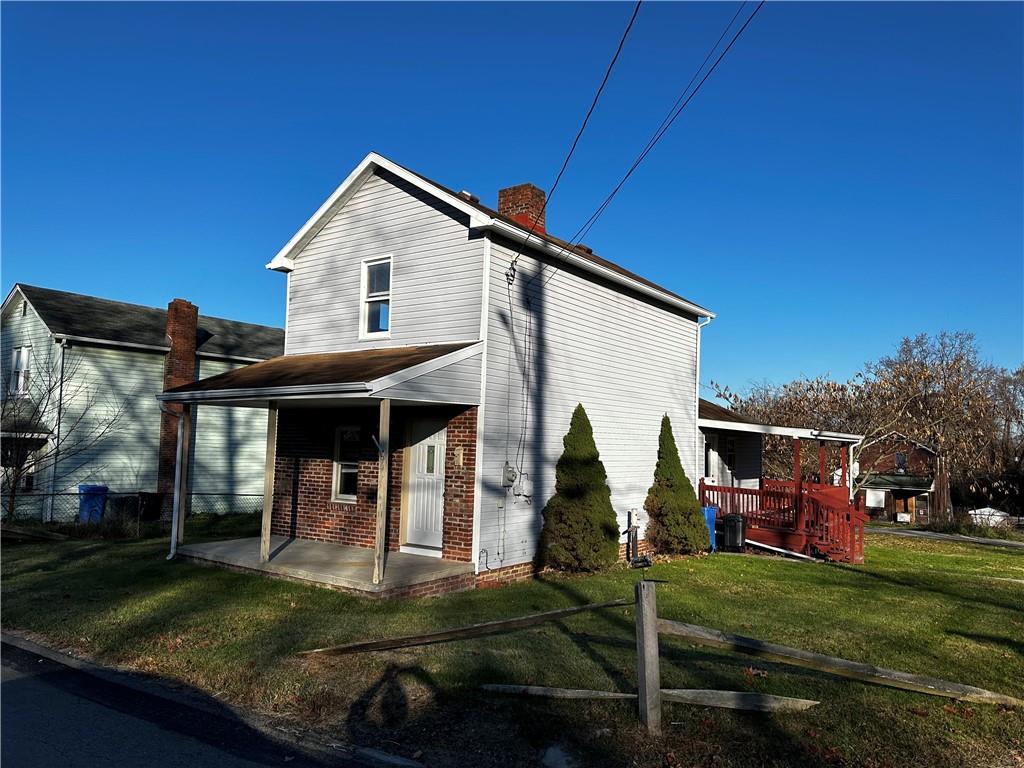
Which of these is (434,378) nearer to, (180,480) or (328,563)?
(328,563)

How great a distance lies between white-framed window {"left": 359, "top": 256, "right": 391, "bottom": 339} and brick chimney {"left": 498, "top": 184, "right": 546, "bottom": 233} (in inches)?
114

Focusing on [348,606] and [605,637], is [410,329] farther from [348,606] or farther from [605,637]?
[605,637]

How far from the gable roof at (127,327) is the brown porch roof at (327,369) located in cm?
1106

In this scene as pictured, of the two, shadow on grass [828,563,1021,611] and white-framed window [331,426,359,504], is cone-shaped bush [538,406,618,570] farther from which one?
shadow on grass [828,563,1021,611]

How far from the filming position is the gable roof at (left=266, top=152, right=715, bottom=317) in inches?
448

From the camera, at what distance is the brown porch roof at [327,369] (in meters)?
9.99

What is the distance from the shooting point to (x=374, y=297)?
1288cm

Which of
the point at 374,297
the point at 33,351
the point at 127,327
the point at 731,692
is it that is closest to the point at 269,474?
the point at 374,297

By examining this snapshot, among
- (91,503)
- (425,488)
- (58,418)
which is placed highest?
(58,418)

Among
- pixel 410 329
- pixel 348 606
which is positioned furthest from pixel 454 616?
pixel 410 329

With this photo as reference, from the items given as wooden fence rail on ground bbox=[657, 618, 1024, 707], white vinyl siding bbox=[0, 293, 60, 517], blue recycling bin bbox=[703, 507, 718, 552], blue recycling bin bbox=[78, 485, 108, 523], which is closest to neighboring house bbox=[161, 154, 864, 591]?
blue recycling bin bbox=[703, 507, 718, 552]

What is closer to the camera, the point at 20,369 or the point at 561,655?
the point at 561,655

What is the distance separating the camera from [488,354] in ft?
37.0

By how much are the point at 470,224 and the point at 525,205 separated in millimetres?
3185
